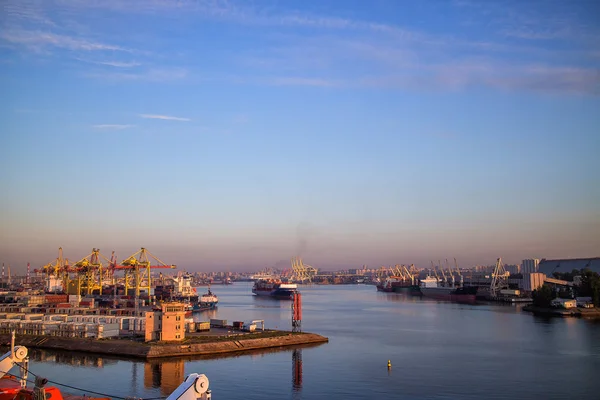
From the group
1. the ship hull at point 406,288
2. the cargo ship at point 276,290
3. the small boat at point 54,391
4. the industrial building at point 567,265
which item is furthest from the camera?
the ship hull at point 406,288

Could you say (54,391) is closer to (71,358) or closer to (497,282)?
(71,358)

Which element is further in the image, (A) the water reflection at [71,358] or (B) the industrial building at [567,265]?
(B) the industrial building at [567,265]

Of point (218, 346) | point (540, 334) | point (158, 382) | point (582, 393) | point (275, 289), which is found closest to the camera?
point (582, 393)

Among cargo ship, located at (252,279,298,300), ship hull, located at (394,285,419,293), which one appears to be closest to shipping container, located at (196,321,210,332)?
cargo ship, located at (252,279,298,300)

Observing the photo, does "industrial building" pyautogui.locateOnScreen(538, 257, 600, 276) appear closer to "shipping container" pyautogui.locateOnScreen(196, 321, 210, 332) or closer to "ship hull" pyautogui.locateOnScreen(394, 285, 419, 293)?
"ship hull" pyautogui.locateOnScreen(394, 285, 419, 293)

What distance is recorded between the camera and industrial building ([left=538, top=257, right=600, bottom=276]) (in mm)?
57938

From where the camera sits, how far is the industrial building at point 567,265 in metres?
57.9

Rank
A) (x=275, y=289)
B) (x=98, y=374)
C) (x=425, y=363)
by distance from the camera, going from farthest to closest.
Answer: (x=275, y=289) → (x=425, y=363) → (x=98, y=374)

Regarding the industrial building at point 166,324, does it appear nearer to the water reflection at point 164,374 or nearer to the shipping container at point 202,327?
the water reflection at point 164,374

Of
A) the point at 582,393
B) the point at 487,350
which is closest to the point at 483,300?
the point at 487,350

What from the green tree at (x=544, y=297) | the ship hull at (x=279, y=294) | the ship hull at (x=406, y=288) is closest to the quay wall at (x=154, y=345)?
the green tree at (x=544, y=297)

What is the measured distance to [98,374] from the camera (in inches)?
646

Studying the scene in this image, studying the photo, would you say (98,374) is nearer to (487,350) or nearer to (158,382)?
(158,382)

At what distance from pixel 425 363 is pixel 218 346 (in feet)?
23.5
